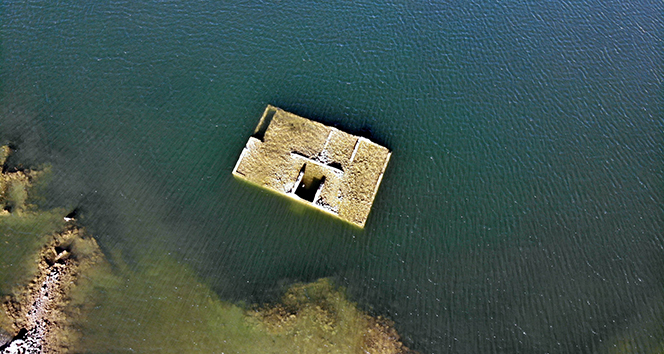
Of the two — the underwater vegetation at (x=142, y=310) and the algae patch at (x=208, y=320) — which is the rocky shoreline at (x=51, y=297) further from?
the algae patch at (x=208, y=320)

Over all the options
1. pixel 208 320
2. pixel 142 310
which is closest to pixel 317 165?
pixel 208 320

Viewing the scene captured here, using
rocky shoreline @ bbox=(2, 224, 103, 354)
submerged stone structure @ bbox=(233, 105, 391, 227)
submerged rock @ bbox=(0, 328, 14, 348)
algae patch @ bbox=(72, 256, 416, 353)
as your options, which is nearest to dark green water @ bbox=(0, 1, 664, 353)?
algae patch @ bbox=(72, 256, 416, 353)

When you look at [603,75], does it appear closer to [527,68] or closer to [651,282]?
[527,68]

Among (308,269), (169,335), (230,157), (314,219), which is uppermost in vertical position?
(230,157)

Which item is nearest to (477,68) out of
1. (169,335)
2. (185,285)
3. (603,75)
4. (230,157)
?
(603,75)

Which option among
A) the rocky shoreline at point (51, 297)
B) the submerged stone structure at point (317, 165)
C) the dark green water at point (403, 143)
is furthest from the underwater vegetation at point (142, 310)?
the submerged stone structure at point (317, 165)

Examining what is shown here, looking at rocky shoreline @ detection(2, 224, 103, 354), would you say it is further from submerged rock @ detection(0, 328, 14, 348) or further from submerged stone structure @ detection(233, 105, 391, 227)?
submerged stone structure @ detection(233, 105, 391, 227)
